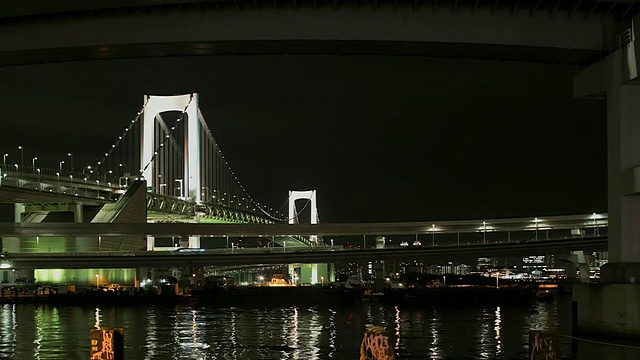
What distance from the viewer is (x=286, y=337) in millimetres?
36000

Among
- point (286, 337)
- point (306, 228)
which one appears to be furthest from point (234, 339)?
point (306, 228)

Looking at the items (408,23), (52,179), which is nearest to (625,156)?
(408,23)

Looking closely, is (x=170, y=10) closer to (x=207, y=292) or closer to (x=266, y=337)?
(x=266, y=337)

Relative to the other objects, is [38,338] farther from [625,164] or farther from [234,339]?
[625,164]

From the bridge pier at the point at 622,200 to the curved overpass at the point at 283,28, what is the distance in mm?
2310

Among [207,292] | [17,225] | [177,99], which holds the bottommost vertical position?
[207,292]

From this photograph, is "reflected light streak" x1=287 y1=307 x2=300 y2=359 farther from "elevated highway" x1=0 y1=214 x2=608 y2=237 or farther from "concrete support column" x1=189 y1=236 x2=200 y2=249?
"concrete support column" x1=189 y1=236 x2=200 y2=249

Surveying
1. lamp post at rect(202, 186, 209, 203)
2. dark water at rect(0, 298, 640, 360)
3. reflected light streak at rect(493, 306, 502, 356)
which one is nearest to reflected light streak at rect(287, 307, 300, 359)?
dark water at rect(0, 298, 640, 360)

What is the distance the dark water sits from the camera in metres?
28.4

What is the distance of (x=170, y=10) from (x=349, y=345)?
44.9ft

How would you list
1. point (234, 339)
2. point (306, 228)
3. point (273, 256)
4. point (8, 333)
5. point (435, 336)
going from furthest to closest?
point (306, 228) → point (273, 256) → point (8, 333) → point (435, 336) → point (234, 339)

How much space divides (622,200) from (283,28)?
1172 cm

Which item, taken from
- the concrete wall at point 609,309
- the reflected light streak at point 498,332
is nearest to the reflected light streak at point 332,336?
the reflected light streak at point 498,332

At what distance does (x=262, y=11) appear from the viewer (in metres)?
25.4
